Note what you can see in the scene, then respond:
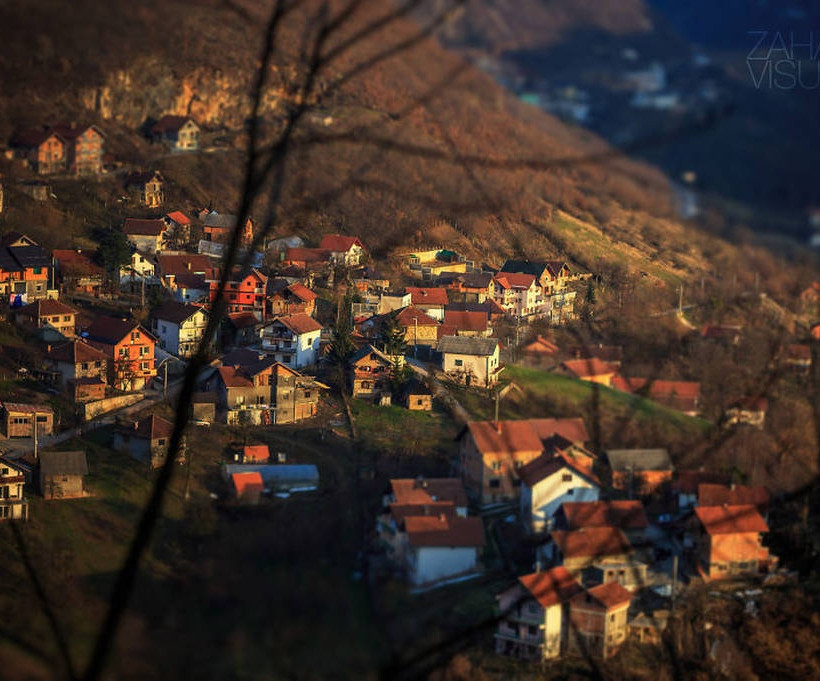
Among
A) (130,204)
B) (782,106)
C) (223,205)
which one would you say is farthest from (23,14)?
(782,106)

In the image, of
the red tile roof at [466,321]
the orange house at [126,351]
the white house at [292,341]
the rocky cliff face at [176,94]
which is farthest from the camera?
the rocky cliff face at [176,94]

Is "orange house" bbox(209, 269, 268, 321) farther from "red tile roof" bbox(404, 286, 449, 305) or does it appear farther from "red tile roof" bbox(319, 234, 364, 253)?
"red tile roof" bbox(404, 286, 449, 305)

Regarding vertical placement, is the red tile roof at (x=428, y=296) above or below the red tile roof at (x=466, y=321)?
above

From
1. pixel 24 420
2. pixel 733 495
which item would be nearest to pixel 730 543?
pixel 733 495

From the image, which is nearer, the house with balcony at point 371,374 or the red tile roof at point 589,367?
the red tile roof at point 589,367

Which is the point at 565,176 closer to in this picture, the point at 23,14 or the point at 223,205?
the point at 223,205

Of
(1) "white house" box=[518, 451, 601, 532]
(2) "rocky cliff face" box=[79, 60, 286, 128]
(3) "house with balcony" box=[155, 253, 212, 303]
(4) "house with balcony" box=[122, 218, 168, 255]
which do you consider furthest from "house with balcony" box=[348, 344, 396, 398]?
(2) "rocky cliff face" box=[79, 60, 286, 128]

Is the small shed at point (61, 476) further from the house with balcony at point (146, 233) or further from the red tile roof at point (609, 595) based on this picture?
the house with balcony at point (146, 233)

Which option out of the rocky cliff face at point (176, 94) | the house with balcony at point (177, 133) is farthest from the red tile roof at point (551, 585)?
the rocky cliff face at point (176, 94)
